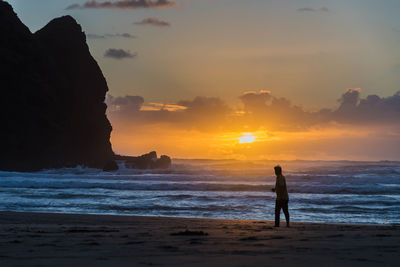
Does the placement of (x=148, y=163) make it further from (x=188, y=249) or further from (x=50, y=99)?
(x=188, y=249)

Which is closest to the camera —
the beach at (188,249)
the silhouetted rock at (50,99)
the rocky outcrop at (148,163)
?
the beach at (188,249)

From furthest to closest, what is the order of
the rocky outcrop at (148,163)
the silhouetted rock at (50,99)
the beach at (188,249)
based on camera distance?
the rocky outcrop at (148,163) → the silhouetted rock at (50,99) → the beach at (188,249)

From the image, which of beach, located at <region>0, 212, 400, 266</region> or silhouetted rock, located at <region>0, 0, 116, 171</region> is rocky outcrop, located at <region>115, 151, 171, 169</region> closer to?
silhouetted rock, located at <region>0, 0, 116, 171</region>

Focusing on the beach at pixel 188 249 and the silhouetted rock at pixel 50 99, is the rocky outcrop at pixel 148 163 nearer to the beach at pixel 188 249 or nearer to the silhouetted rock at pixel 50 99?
the silhouetted rock at pixel 50 99

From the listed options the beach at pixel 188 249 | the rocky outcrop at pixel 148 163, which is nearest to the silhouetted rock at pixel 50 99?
the rocky outcrop at pixel 148 163

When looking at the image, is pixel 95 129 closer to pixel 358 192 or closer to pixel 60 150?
pixel 60 150

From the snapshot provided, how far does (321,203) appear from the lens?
896 inches

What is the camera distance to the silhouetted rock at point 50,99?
6988cm

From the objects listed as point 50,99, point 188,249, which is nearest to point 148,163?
point 50,99

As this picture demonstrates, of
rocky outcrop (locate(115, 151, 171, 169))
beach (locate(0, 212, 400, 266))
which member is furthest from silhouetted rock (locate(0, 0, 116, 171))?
beach (locate(0, 212, 400, 266))

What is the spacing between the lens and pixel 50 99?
7556cm

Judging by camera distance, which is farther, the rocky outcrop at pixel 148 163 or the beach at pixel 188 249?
the rocky outcrop at pixel 148 163

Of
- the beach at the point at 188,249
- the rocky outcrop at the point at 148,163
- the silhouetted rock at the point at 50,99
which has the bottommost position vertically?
the beach at the point at 188,249

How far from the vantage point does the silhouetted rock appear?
229ft
